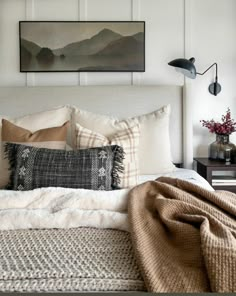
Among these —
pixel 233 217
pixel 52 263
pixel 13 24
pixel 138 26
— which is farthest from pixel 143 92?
pixel 52 263

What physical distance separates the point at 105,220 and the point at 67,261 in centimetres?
37

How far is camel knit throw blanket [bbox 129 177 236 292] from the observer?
985mm

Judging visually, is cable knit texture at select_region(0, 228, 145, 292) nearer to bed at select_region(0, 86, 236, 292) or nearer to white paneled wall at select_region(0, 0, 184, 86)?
bed at select_region(0, 86, 236, 292)

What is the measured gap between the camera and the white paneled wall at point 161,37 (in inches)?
124

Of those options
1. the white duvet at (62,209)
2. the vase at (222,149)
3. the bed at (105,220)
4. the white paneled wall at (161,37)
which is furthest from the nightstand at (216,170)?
the white duvet at (62,209)

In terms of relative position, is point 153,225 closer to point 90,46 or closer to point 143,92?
point 143,92

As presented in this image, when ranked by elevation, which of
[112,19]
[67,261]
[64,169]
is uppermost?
[112,19]

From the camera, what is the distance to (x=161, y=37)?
319 cm

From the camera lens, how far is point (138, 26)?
315 cm

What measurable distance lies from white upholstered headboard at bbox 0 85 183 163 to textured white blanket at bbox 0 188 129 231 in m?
1.35

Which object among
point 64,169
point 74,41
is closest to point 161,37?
point 74,41

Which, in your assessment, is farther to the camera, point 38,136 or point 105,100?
point 105,100

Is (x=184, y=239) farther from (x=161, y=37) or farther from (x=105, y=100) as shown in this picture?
(x=161, y=37)

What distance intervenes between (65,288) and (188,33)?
269 cm
